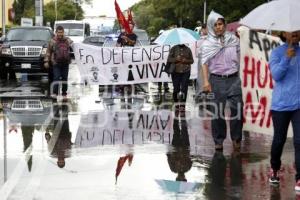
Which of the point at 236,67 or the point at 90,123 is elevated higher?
the point at 236,67

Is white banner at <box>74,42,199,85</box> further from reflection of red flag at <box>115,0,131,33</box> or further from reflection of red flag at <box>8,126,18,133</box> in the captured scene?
reflection of red flag at <box>8,126,18,133</box>

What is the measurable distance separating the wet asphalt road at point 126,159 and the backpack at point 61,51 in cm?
289

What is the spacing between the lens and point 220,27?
29.9 feet

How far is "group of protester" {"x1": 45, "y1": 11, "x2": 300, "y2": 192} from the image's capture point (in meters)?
6.92

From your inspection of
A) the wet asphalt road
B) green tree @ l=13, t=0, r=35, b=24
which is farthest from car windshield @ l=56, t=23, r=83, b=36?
green tree @ l=13, t=0, r=35, b=24

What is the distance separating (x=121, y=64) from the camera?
57.8ft

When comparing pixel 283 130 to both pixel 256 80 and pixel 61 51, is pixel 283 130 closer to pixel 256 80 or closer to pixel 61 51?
pixel 256 80

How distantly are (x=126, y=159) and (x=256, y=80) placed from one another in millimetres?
2273

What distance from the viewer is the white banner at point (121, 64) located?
57.5 ft

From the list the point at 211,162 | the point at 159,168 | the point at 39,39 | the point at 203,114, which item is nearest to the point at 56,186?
the point at 159,168

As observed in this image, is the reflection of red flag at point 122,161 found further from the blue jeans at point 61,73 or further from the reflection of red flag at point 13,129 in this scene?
the blue jeans at point 61,73

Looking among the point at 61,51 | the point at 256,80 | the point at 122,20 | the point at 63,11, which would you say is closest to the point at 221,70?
the point at 256,80

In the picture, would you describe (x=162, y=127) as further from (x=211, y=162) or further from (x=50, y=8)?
(x=50, y=8)

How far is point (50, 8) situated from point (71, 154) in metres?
97.0
